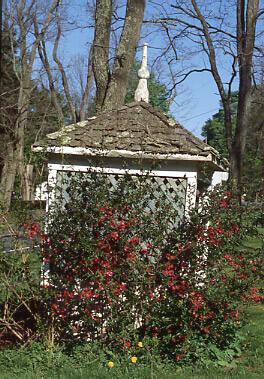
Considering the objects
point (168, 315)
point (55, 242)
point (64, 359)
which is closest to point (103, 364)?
point (64, 359)

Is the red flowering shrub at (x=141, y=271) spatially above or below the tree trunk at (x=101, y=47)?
below

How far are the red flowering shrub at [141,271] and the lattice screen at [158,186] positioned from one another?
62 millimetres

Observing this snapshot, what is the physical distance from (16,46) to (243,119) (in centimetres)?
1828

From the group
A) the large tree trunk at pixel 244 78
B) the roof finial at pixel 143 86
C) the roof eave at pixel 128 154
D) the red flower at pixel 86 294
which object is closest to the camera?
the red flower at pixel 86 294

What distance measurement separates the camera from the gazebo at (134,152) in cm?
651

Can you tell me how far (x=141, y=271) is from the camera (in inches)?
230

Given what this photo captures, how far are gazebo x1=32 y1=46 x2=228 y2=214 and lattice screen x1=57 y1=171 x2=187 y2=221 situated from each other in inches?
0.4

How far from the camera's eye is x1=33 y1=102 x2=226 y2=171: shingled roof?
6699mm

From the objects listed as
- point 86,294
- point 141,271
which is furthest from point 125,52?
point 86,294

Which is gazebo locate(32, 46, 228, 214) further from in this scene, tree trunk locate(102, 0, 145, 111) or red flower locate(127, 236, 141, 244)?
tree trunk locate(102, 0, 145, 111)

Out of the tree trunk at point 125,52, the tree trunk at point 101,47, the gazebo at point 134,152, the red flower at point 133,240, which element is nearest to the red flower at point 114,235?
the red flower at point 133,240

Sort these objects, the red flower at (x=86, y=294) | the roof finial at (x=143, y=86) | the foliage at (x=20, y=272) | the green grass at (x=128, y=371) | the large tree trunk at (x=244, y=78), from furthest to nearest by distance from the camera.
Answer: the large tree trunk at (x=244, y=78)
the roof finial at (x=143, y=86)
the foliage at (x=20, y=272)
the red flower at (x=86, y=294)
the green grass at (x=128, y=371)

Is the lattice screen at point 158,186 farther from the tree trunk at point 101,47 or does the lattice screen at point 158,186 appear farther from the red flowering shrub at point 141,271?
the tree trunk at point 101,47

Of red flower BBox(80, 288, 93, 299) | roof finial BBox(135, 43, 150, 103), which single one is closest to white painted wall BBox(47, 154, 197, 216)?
red flower BBox(80, 288, 93, 299)
